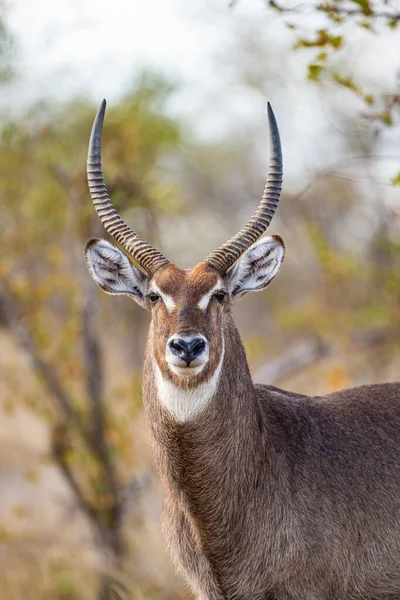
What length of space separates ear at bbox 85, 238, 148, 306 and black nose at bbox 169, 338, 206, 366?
1.18 metres

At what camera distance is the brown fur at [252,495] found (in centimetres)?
676

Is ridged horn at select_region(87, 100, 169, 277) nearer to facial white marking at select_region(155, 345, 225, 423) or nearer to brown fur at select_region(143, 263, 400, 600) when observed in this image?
brown fur at select_region(143, 263, 400, 600)

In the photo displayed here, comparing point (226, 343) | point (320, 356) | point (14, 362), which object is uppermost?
point (226, 343)

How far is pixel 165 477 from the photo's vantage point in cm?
704

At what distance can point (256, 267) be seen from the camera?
7.57 meters

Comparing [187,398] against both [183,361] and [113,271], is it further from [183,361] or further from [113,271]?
[113,271]

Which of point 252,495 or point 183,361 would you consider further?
point 252,495

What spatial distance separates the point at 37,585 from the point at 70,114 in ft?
24.7

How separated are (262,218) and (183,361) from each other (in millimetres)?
1472

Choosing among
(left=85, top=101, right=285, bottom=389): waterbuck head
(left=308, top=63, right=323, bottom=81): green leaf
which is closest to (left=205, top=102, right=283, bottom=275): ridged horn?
(left=85, top=101, right=285, bottom=389): waterbuck head

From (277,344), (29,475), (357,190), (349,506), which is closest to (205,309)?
(349,506)

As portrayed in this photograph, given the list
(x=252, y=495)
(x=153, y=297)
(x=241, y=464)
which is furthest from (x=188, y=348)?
(x=252, y=495)

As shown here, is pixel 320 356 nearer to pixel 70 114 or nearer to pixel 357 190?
pixel 70 114

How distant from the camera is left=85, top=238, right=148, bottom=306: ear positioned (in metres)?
7.44
